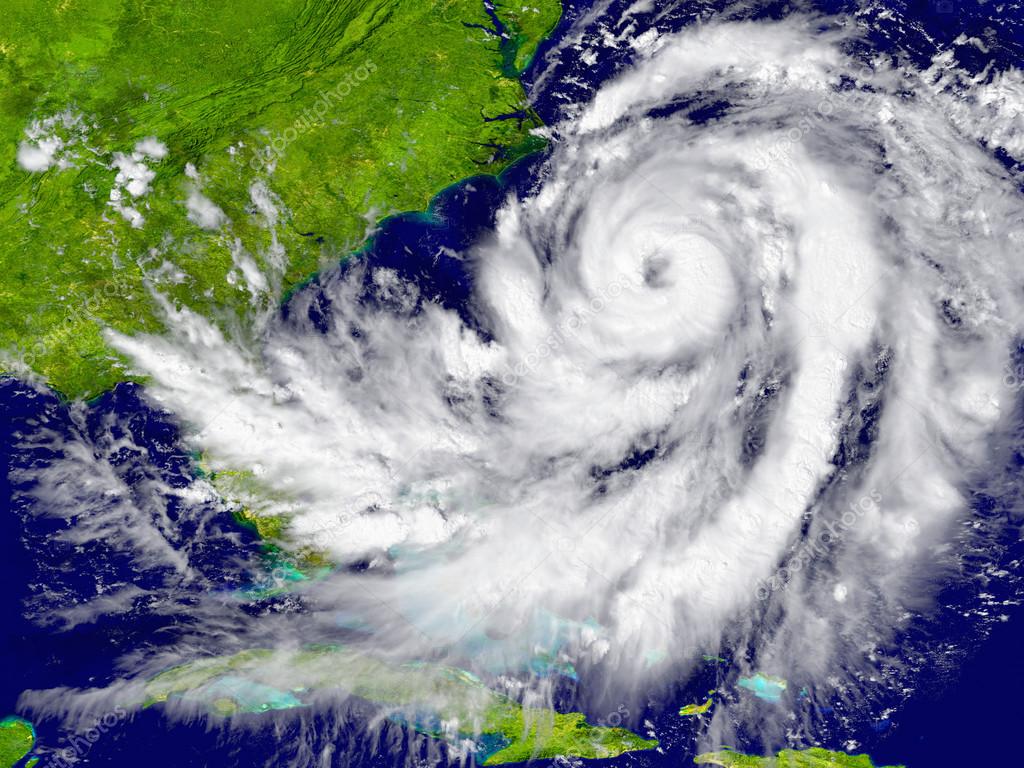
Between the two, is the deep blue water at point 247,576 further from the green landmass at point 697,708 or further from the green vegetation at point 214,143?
the green vegetation at point 214,143

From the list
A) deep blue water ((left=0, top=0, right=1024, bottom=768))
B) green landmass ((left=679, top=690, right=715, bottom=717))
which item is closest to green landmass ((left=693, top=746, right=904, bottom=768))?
deep blue water ((left=0, top=0, right=1024, bottom=768))

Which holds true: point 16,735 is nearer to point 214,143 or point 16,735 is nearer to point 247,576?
point 247,576

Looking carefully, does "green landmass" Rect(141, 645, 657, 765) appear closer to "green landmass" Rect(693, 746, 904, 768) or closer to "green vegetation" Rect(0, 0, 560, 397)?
"green landmass" Rect(693, 746, 904, 768)

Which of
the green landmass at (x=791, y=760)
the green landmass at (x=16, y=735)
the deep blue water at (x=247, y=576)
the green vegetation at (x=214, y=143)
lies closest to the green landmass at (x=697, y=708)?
the deep blue water at (x=247, y=576)

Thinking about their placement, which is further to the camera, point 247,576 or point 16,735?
point 247,576

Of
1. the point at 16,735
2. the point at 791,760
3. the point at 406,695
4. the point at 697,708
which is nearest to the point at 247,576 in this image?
the point at 406,695

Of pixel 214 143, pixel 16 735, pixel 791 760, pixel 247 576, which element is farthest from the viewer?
pixel 214 143
